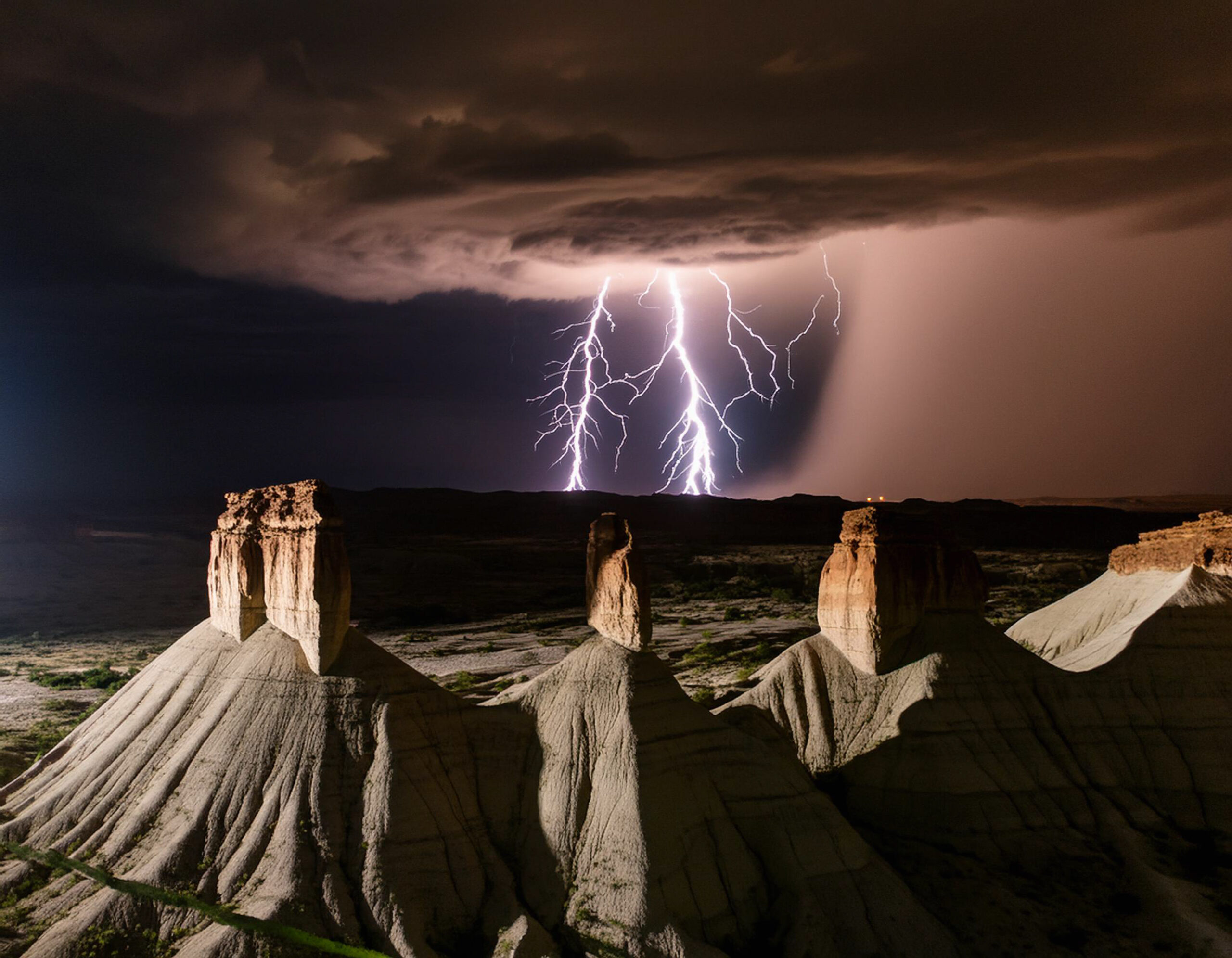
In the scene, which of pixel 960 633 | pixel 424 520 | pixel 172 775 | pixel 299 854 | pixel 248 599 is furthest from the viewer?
pixel 424 520

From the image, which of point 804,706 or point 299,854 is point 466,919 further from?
point 804,706

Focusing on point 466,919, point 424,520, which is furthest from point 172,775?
point 424,520

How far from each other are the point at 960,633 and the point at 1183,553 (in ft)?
47.9

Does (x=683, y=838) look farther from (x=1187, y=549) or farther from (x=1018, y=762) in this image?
(x=1187, y=549)

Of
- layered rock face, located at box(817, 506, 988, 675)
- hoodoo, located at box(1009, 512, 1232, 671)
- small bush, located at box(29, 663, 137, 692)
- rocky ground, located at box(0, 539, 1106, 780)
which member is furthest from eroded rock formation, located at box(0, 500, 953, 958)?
small bush, located at box(29, 663, 137, 692)

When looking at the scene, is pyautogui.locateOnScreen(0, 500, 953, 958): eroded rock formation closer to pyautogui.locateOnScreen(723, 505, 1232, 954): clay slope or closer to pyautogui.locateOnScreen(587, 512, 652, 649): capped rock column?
pyautogui.locateOnScreen(587, 512, 652, 649): capped rock column

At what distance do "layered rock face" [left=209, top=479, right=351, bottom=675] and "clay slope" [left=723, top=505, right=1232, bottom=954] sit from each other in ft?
42.7

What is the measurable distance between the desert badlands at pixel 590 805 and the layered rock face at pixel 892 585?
1.07ft

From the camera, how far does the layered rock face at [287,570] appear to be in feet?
87.1

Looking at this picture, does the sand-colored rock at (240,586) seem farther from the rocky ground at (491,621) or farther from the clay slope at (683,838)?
the rocky ground at (491,621)

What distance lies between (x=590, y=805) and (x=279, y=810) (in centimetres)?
767

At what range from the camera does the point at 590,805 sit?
25.4m

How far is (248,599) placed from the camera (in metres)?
28.8

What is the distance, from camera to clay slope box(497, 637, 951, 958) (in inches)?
918
